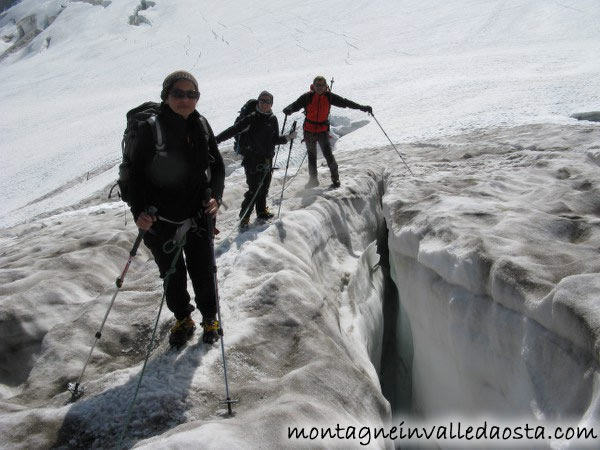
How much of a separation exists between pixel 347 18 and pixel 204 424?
48985mm

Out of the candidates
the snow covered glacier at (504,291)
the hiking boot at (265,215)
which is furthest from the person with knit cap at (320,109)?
the hiking boot at (265,215)

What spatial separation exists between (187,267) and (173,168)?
0.85m

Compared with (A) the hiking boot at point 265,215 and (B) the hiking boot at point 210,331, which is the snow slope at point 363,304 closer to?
(B) the hiking boot at point 210,331

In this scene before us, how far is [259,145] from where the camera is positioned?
21.3 feet

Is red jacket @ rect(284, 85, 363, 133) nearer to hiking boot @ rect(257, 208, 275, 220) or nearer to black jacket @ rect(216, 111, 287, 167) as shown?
black jacket @ rect(216, 111, 287, 167)

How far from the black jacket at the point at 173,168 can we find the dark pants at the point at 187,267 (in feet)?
0.55

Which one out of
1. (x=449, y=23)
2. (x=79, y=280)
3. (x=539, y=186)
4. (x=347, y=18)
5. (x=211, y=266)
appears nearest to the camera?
(x=211, y=266)

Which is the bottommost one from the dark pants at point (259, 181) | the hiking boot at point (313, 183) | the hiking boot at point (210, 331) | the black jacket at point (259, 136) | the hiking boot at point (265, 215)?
the hiking boot at point (313, 183)

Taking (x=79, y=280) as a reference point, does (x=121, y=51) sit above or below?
above

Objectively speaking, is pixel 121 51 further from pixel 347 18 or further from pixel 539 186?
pixel 539 186

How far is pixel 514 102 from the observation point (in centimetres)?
1582

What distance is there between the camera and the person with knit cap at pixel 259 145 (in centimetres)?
629

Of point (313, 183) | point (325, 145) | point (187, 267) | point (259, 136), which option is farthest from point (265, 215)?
point (187, 267)

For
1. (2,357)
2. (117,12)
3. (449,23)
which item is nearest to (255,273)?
(2,357)
